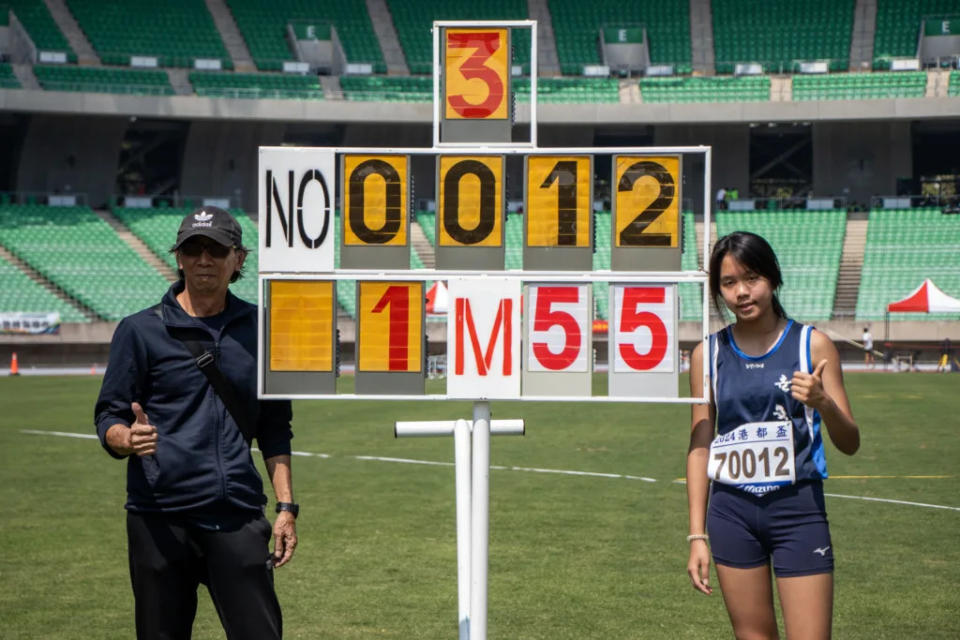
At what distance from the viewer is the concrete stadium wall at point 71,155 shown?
166 feet

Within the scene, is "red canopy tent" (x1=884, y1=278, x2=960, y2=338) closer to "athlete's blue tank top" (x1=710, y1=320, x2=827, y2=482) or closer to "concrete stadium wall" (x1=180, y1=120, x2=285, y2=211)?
"concrete stadium wall" (x1=180, y1=120, x2=285, y2=211)

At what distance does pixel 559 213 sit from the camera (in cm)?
506

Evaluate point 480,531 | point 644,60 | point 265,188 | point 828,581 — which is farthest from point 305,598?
point 644,60

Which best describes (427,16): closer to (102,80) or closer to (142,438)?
(102,80)

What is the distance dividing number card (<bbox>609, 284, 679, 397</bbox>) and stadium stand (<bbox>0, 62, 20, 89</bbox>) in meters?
45.4

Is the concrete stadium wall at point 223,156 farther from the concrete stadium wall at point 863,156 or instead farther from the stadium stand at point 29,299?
the concrete stadium wall at point 863,156

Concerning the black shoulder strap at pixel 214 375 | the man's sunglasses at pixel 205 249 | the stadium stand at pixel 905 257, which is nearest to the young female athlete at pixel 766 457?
the black shoulder strap at pixel 214 375

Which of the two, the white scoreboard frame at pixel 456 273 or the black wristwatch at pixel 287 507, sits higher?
the white scoreboard frame at pixel 456 273

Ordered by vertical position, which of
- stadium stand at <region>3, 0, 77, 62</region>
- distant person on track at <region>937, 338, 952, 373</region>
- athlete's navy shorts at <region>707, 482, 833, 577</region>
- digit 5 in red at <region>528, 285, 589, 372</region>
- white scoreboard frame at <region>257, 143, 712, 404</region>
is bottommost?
distant person on track at <region>937, 338, 952, 373</region>

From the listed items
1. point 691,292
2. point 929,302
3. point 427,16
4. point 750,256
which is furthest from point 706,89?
point 750,256

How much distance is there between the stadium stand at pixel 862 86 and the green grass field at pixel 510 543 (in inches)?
1327

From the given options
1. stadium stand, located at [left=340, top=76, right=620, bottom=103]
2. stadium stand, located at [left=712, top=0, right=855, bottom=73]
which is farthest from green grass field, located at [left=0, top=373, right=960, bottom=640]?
stadium stand, located at [left=712, top=0, right=855, bottom=73]

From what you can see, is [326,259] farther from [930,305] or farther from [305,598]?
[930,305]

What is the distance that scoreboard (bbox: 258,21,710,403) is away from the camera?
4992 millimetres
